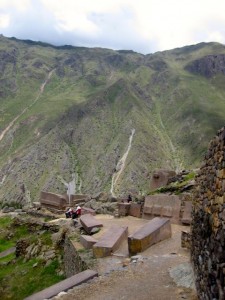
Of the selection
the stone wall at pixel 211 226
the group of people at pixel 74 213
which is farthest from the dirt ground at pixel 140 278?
the group of people at pixel 74 213

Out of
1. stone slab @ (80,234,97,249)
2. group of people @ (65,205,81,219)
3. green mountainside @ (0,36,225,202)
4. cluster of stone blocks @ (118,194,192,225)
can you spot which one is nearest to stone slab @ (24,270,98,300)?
stone slab @ (80,234,97,249)

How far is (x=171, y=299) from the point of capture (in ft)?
29.2

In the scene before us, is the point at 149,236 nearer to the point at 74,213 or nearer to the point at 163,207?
the point at 163,207

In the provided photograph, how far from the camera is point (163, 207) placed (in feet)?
64.2

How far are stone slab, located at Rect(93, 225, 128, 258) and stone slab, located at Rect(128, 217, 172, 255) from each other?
2.42 feet

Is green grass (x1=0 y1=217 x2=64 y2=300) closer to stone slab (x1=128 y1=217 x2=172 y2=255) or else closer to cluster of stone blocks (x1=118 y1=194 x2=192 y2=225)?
stone slab (x1=128 y1=217 x2=172 y2=255)

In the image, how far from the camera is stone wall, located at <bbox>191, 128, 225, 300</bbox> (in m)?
6.78

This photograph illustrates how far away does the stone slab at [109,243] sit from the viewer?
13.9m

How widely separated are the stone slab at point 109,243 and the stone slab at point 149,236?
2.42 feet

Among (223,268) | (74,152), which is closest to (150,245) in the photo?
(223,268)

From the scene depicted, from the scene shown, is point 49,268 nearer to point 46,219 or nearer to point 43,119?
point 46,219

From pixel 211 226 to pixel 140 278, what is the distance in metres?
3.98

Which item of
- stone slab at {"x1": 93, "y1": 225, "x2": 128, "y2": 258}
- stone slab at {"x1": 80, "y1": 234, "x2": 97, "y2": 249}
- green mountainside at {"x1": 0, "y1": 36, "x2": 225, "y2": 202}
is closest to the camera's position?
stone slab at {"x1": 93, "y1": 225, "x2": 128, "y2": 258}

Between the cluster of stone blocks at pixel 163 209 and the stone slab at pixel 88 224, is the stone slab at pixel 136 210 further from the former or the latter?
the stone slab at pixel 88 224
